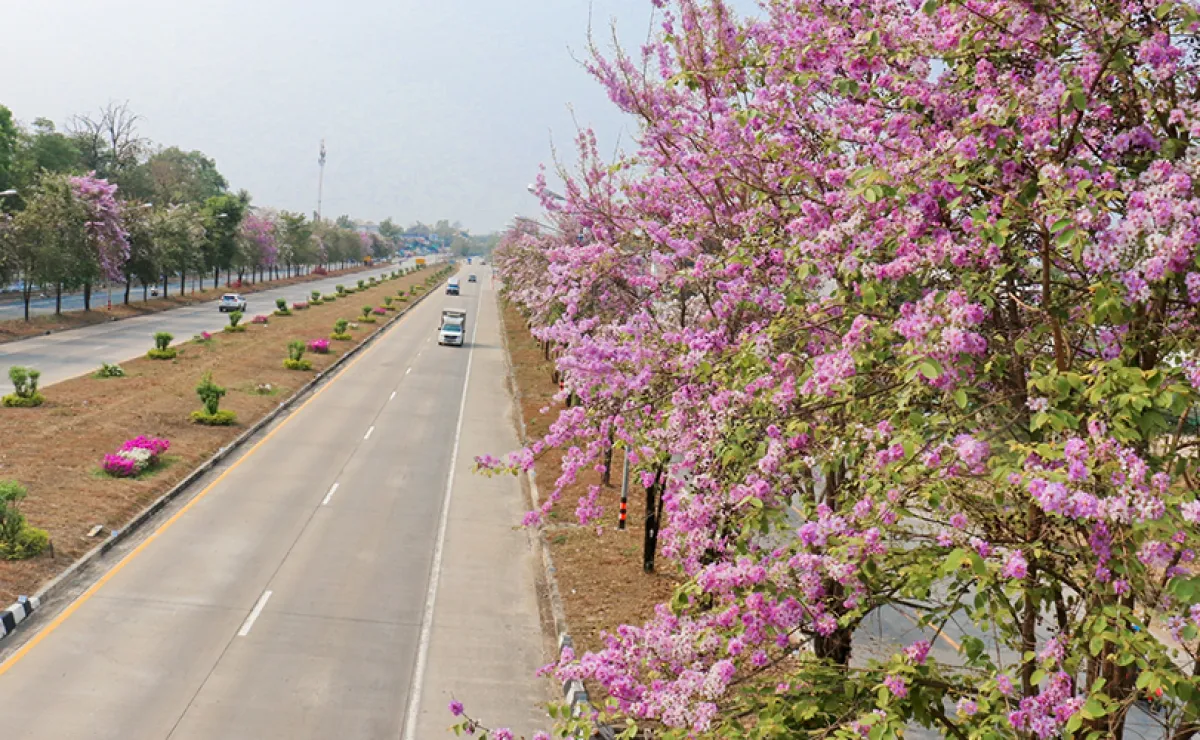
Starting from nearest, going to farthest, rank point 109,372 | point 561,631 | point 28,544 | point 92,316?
point 561,631 → point 28,544 → point 109,372 → point 92,316

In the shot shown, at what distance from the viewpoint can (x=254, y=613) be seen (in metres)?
13.7

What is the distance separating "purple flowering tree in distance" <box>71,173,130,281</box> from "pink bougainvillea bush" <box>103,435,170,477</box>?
3025 centimetres

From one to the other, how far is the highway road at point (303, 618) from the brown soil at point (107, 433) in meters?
0.94

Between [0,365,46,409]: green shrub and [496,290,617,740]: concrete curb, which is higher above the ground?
[0,365,46,409]: green shrub

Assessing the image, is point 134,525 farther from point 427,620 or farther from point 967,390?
point 967,390

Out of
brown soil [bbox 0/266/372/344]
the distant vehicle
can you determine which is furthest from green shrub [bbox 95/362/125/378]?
the distant vehicle

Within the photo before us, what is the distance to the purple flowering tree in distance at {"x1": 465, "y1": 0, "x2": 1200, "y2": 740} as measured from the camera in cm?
405

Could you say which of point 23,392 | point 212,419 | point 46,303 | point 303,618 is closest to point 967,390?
point 303,618

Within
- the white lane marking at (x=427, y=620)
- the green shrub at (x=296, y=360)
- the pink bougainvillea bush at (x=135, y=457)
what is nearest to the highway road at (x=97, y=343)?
the green shrub at (x=296, y=360)

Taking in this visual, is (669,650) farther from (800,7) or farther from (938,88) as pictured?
(800,7)

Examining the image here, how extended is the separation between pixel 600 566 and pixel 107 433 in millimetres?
14133

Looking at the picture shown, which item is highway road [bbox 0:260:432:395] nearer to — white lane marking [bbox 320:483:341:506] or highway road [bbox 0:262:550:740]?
white lane marking [bbox 320:483:341:506]

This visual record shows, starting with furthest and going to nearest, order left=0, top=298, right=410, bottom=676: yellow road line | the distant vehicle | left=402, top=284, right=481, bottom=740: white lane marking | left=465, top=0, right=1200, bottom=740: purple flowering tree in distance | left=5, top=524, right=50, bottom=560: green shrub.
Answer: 1. the distant vehicle
2. left=5, top=524, right=50, bottom=560: green shrub
3. left=0, top=298, right=410, bottom=676: yellow road line
4. left=402, top=284, right=481, bottom=740: white lane marking
5. left=465, top=0, right=1200, bottom=740: purple flowering tree in distance

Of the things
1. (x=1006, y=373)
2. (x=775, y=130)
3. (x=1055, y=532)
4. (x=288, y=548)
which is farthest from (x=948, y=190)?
(x=288, y=548)
